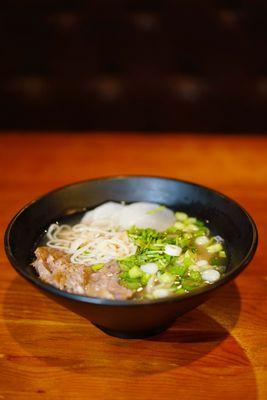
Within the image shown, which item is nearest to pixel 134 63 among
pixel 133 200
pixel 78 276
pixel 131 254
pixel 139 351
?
pixel 133 200

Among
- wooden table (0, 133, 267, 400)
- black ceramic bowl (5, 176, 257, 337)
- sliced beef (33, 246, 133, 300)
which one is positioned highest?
black ceramic bowl (5, 176, 257, 337)

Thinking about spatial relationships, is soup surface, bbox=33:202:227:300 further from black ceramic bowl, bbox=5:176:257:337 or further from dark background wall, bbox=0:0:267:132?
dark background wall, bbox=0:0:267:132

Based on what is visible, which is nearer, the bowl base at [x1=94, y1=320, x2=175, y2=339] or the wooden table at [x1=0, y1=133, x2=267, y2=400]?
the wooden table at [x1=0, y1=133, x2=267, y2=400]

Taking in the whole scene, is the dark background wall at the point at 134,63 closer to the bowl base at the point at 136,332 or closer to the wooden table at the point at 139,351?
the wooden table at the point at 139,351

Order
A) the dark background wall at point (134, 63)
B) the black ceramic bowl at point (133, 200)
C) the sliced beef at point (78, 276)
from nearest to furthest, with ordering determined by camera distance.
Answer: the black ceramic bowl at point (133, 200) → the sliced beef at point (78, 276) → the dark background wall at point (134, 63)

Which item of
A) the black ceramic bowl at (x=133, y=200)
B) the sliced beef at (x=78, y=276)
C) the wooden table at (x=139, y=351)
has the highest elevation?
the black ceramic bowl at (x=133, y=200)

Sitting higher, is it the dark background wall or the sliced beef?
the dark background wall

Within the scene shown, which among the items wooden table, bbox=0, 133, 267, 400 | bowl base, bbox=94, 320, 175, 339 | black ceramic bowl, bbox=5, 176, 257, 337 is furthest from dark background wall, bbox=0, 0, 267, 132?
bowl base, bbox=94, 320, 175, 339

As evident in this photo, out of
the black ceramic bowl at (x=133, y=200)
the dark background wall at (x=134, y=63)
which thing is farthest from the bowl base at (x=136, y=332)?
the dark background wall at (x=134, y=63)
